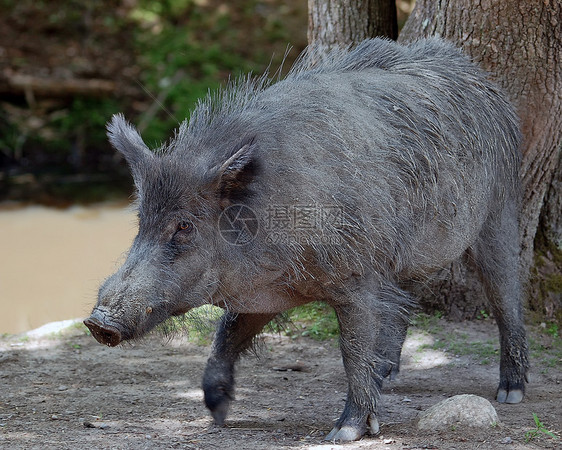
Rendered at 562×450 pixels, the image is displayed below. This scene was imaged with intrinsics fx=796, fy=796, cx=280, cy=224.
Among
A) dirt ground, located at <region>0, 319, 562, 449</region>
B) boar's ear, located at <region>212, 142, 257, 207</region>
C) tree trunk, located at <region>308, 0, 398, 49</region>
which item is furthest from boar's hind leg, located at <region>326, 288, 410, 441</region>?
tree trunk, located at <region>308, 0, 398, 49</region>

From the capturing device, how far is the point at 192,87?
13.2 meters

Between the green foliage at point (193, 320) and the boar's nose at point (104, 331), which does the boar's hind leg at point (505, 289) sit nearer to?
the green foliage at point (193, 320)

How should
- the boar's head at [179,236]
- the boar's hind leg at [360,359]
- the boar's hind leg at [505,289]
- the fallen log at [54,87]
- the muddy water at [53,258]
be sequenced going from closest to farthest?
1. the boar's head at [179,236]
2. the boar's hind leg at [360,359]
3. the boar's hind leg at [505,289]
4. the muddy water at [53,258]
5. the fallen log at [54,87]

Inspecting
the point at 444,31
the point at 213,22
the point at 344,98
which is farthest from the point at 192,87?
the point at 344,98

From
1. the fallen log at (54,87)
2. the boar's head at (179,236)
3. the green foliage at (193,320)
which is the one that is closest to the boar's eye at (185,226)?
the boar's head at (179,236)

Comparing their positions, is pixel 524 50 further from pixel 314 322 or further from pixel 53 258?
pixel 53 258

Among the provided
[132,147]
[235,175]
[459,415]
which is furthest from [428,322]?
[132,147]

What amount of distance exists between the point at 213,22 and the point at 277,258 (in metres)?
11.9

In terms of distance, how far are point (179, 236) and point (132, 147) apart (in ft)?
1.98

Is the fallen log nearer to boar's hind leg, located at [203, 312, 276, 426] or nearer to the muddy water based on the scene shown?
the muddy water

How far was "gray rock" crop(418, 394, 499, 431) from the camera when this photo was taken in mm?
4125

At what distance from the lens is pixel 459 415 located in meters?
4.15

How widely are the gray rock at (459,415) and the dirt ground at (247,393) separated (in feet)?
0.16

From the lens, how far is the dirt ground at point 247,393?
161 inches
